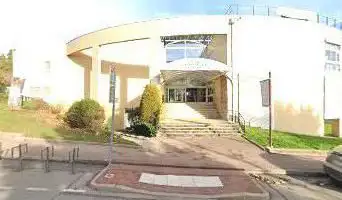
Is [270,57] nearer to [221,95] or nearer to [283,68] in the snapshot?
[283,68]

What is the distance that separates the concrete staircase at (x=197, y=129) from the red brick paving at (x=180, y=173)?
1034 centimetres

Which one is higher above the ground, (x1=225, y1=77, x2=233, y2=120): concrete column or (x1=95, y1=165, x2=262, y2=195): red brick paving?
(x1=225, y1=77, x2=233, y2=120): concrete column

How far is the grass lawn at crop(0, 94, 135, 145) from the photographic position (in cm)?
1822

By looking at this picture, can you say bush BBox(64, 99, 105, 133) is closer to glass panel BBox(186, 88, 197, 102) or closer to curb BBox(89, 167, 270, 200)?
curb BBox(89, 167, 270, 200)


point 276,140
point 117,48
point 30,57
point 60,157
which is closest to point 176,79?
point 117,48

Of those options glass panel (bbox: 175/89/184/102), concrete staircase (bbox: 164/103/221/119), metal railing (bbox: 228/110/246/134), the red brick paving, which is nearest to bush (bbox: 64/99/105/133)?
the red brick paving

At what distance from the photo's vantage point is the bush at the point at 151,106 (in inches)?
897

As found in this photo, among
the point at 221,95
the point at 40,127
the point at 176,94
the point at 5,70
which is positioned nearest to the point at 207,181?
the point at 40,127

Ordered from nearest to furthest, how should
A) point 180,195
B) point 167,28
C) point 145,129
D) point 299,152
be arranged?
point 180,195 → point 299,152 → point 145,129 → point 167,28

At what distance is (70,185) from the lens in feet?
32.6

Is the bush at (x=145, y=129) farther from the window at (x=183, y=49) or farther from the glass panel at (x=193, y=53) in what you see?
the glass panel at (x=193, y=53)

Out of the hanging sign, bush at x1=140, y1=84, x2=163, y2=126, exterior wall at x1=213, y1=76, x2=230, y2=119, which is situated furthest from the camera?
exterior wall at x1=213, y1=76, x2=230, y2=119

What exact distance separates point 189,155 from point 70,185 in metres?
6.70

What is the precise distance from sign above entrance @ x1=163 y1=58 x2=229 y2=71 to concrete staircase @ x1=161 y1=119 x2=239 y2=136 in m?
4.18
